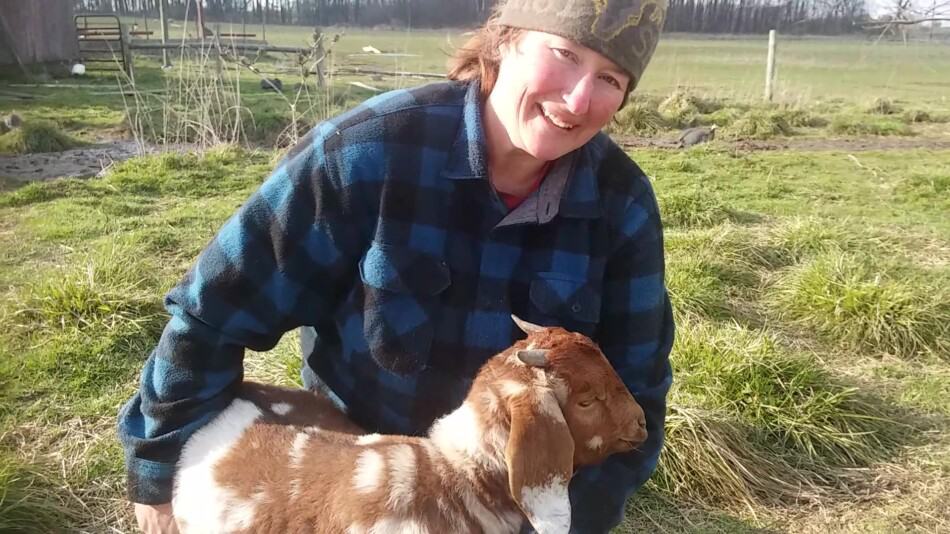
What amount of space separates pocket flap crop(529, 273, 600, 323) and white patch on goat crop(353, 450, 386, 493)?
73cm

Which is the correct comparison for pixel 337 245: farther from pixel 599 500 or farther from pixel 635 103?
pixel 635 103

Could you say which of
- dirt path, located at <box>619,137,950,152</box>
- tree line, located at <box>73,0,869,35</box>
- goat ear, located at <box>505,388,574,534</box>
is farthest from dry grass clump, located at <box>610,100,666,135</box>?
tree line, located at <box>73,0,869,35</box>

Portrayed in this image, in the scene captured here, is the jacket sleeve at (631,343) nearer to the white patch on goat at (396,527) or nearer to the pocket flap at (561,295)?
the pocket flap at (561,295)

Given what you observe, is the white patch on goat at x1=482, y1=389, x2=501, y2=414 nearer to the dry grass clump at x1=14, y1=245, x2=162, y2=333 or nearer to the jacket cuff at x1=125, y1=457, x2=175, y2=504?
the jacket cuff at x1=125, y1=457, x2=175, y2=504

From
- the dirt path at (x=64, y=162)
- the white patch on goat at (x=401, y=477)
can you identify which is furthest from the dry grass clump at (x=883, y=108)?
the white patch on goat at (x=401, y=477)

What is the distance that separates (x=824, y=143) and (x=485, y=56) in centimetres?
1302

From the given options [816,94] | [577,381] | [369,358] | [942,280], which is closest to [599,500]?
[577,381]

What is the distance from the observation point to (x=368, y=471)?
7.90 feet

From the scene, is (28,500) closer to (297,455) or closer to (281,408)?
(281,408)

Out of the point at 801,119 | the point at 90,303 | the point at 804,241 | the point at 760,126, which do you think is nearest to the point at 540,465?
the point at 90,303

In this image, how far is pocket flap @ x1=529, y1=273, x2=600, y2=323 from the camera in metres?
2.65

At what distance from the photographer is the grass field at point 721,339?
13.0ft

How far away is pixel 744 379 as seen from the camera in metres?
4.58

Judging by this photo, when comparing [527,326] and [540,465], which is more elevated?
[527,326]
